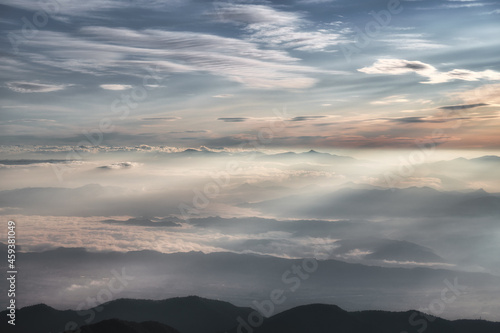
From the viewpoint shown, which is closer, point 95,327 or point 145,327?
point 95,327

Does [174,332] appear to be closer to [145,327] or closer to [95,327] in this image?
[145,327]

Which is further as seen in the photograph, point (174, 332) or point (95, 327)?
point (174, 332)

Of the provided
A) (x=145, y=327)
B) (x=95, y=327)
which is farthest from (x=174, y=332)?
(x=95, y=327)
